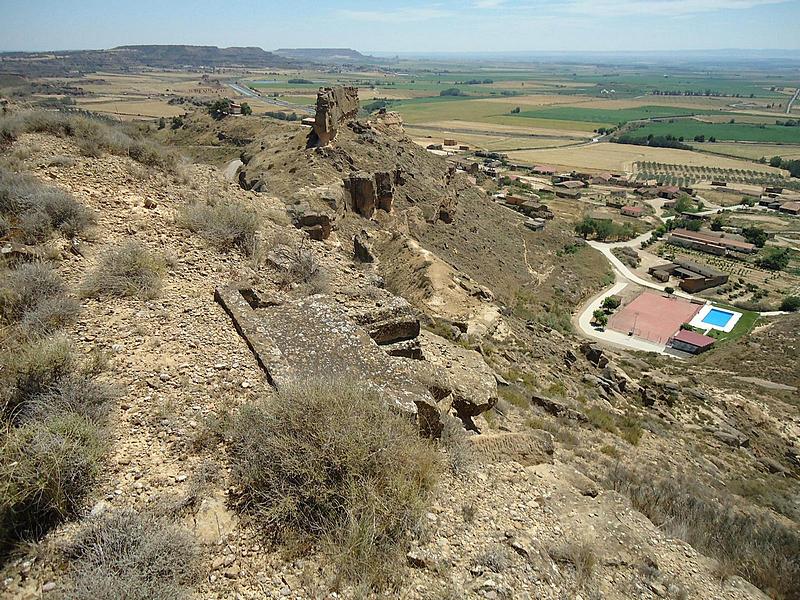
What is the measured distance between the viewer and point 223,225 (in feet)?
37.1

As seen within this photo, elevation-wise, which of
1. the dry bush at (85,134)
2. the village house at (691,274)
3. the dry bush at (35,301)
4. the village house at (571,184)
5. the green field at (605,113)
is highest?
the green field at (605,113)

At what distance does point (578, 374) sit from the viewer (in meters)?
18.8

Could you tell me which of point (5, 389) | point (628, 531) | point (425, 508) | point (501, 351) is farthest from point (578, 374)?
point (5, 389)

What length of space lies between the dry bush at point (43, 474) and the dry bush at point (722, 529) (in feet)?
25.7

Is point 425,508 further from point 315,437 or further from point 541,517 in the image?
point 541,517

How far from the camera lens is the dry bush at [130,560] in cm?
372

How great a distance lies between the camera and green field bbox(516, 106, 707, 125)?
15500 centimetres

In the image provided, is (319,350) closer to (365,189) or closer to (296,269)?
(296,269)

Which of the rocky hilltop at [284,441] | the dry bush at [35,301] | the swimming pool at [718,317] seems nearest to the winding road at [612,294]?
the swimming pool at [718,317]

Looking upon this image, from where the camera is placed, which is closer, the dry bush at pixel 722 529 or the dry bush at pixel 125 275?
the dry bush at pixel 722 529

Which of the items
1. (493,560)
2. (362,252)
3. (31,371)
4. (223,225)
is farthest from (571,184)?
(31,371)

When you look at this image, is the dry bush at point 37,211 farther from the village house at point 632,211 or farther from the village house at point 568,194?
the village house at point 568,194

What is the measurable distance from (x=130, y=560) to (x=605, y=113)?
192106 mm

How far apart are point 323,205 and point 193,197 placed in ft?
35.2
